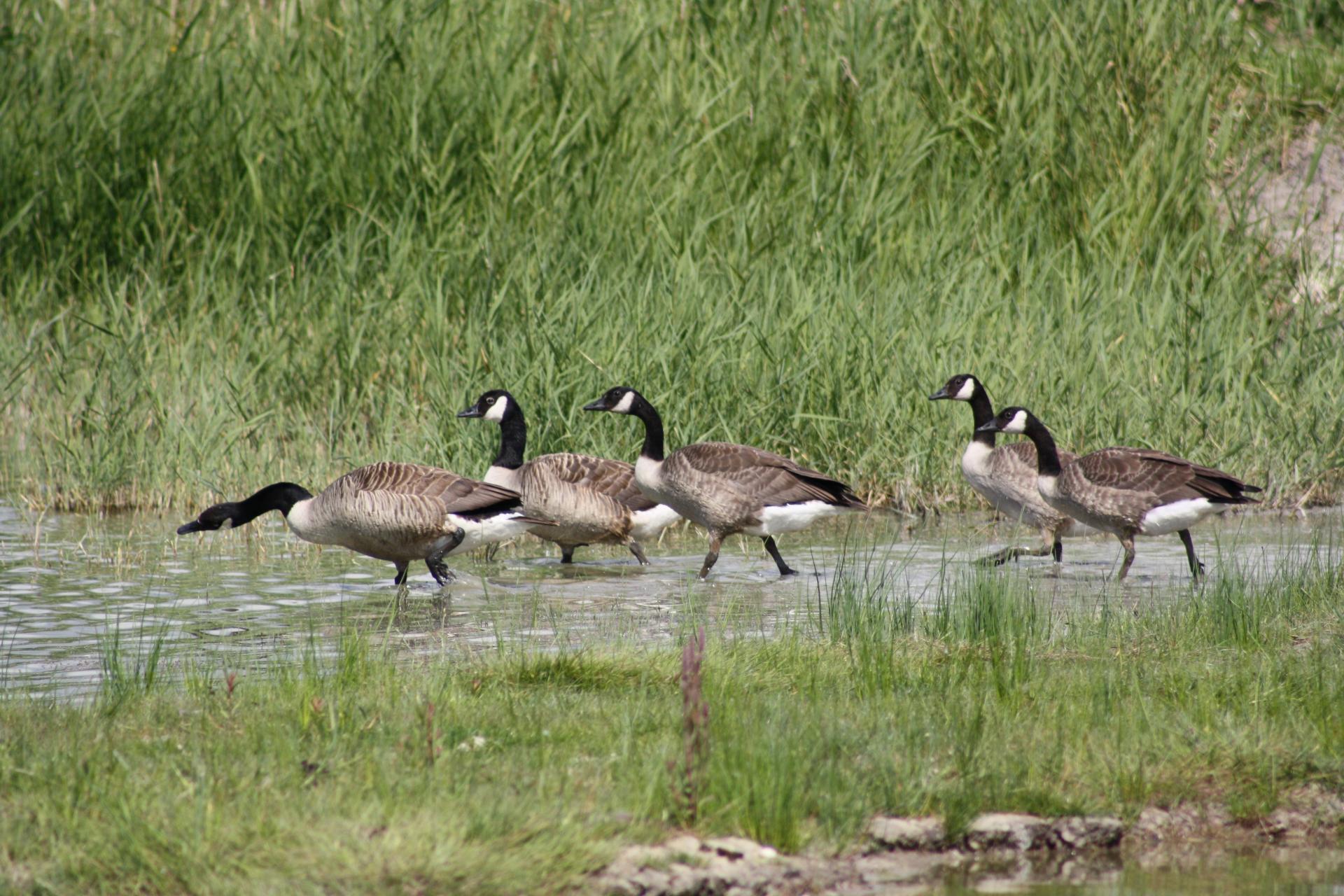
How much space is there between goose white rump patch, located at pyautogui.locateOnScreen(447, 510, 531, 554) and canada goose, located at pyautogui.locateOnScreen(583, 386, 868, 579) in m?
1.00

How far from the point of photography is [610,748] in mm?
4902

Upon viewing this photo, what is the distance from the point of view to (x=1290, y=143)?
55.5 feet

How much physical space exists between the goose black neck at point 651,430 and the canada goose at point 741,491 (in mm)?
189

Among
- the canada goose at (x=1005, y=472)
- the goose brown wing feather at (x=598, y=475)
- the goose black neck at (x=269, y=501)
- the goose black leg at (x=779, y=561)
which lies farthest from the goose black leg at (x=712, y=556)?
the goose black neck at (x=269, y=501)

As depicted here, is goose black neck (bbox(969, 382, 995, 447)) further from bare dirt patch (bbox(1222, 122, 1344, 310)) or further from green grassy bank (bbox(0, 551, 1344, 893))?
bare dirt patch (bbox(1222, 122, 1344, 310))

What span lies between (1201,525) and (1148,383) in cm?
114

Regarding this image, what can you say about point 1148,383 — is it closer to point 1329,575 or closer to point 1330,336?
point 1330,336

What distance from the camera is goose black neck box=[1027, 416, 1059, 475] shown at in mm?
9977

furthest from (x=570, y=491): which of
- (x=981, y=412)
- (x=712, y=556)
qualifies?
(x=981, y=412)

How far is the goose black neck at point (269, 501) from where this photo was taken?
926cm

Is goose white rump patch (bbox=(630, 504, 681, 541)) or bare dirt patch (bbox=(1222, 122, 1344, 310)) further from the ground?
bare dirt patch (bbox=(1222, 122, 1344, 310))

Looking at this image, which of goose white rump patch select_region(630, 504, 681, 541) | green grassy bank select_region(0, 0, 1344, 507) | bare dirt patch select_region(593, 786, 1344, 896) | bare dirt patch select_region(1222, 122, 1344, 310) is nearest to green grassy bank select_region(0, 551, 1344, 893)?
bare dirt patch select_region(593, 786, 1344, 896)

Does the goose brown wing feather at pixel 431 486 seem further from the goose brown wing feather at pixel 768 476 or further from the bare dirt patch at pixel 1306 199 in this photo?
the bare dirt patch at pixel 1306 199

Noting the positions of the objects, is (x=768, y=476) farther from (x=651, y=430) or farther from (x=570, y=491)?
(x=570, y=491)
